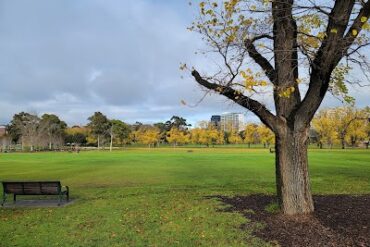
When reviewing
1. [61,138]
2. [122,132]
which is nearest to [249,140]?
[122,132]

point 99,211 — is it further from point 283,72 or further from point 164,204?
point 283,72

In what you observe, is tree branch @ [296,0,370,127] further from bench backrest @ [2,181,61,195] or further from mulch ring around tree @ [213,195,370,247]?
bench backrest @ [2,181,61,195]

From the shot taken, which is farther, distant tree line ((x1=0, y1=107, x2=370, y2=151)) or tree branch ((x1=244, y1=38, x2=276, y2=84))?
distant tree line ((x1=0, y1=107, x2=370, y2=151))

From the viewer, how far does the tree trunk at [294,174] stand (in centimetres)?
955

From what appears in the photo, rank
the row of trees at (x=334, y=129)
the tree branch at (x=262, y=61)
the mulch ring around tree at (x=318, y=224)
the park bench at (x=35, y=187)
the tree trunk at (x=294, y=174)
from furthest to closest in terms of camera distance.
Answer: the row of trees at (x=334, y=129)
the park bench at (x=35, y=187)
the tree branch at (x=262, y=61)
the tree trunk at (x=294, y=174)
the mulch ring around tree at (x=318, y=224)

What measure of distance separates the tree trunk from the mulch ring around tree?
1.09 feet

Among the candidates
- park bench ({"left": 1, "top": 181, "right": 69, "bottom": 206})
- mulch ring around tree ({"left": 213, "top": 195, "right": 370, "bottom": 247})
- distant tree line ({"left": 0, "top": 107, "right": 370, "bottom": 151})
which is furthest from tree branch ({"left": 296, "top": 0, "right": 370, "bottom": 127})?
distant tree line ({"left": 0, "top": 107, "right": 370, "bottom": 151})

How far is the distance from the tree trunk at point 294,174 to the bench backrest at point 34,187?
7329mm

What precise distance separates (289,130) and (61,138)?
410 ft

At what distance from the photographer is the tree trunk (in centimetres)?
955

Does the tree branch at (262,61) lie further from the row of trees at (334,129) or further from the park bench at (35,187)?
the row of trees at (334,129)

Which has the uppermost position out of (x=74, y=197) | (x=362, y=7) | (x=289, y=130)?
(x=362, y=7)

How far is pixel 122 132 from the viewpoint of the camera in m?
127

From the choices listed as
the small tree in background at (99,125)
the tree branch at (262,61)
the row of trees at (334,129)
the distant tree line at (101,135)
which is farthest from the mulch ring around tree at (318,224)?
the small tree in background at (99,125)
